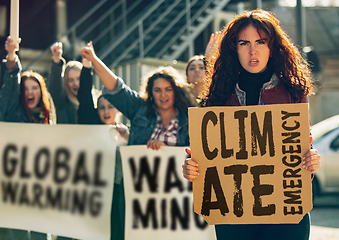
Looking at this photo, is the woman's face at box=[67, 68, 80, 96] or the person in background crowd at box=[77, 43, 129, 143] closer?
the person in background crowd at box=[77, 43, 129, 143]

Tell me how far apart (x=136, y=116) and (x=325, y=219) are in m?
3.96

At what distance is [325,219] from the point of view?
664 centimetres

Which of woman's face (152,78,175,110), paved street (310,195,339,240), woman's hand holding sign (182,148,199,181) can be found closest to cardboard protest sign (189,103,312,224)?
woman's hand holding sign (182,148,199,181)

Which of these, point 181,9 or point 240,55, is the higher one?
point 181,9

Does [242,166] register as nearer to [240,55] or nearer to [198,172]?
[198,172]

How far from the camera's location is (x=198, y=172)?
2322 mm

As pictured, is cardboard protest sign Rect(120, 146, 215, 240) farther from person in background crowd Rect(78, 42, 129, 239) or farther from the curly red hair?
the curly red hair

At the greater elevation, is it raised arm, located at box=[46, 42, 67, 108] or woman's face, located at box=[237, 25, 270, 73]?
raised arm, located at box=[46, 42, 67, 108]

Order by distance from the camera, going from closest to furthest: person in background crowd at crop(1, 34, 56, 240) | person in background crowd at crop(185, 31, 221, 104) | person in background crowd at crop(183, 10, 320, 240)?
person in background crowd at crop(183, 10, 320, 240), person in background crowd at crop(1, 34, 56, 240), person in background crowd at crop(185, 31, 221, 104)

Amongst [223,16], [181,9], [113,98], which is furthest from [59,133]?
[223,16]

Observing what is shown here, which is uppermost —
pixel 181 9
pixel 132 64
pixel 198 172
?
pixel 181 9

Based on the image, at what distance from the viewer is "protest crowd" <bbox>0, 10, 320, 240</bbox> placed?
236cm

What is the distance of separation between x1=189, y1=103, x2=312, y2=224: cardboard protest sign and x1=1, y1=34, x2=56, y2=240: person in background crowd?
7.94ft

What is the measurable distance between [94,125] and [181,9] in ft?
28.7
